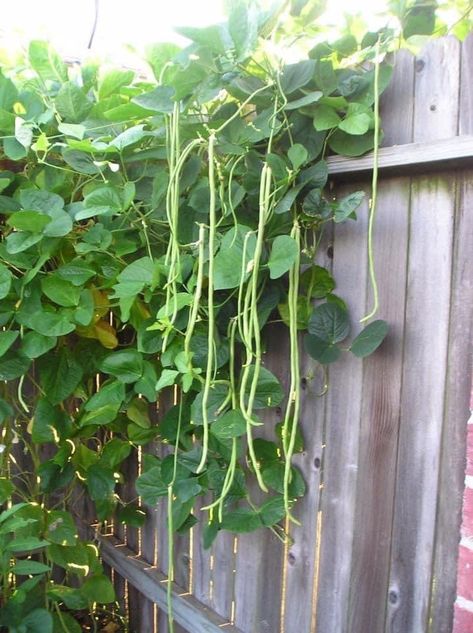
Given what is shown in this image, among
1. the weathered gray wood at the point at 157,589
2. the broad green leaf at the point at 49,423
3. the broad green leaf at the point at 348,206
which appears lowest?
the weathered gray wood at the point at 157,589

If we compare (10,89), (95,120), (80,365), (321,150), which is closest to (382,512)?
(321,150)

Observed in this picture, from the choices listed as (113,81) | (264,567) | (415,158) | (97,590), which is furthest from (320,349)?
(97,590)

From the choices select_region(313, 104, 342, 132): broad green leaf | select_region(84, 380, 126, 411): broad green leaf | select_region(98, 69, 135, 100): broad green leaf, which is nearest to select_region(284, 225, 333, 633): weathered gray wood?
select_region(313, 104, 342, 132): broad green leaf

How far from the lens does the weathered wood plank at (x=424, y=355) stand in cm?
96

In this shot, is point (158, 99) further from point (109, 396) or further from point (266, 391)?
point (109, 396)

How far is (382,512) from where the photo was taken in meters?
1.09

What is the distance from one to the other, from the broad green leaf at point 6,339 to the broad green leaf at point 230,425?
52 centimetres

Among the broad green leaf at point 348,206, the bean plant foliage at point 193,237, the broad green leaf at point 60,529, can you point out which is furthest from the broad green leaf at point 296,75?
the broad green leaf at point 60,529

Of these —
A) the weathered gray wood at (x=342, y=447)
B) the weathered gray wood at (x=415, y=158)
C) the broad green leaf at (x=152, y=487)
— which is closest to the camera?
the weathered gray wood at (x=415, y=158)

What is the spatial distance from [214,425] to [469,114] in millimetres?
704

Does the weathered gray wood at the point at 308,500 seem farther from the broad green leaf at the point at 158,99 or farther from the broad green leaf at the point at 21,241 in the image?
the broad green leaf at the point at 21,241

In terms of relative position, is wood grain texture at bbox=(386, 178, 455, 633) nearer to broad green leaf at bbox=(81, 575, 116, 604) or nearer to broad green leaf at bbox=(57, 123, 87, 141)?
broad green leaf at bbox=(57, 123, 87, 141)

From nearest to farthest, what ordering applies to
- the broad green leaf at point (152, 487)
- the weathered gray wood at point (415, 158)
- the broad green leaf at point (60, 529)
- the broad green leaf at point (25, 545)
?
the weathered gray wood at point (415, 158) < the broad green leaf at point (25, 545) < the broad green leaf at point (152, 487) < the broad green leaf at point (60, 529)

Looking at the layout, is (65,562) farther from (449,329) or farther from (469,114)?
(469,114)
